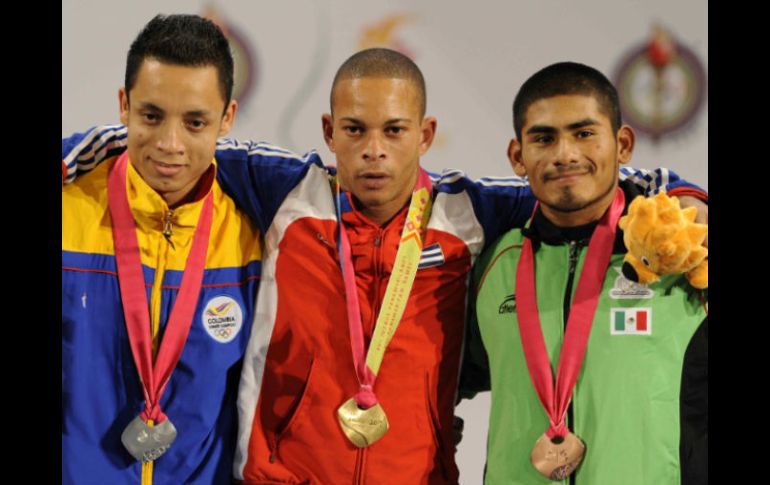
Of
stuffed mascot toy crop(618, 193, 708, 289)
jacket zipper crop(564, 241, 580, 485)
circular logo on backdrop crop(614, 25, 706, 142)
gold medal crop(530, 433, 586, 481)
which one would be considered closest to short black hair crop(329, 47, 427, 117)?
jacket zipper crop(564, 241, 580, 485)

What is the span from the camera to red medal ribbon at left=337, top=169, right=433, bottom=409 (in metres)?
2.22

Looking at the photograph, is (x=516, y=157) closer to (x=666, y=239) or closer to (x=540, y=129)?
(x=540, y=129)

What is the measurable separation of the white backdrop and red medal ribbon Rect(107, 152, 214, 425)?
3.13ft

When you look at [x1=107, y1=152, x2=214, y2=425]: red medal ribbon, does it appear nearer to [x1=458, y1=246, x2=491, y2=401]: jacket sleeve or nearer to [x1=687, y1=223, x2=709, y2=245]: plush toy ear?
[x1=458, y1=246, x2=491, y2=401]: jacket sleeve

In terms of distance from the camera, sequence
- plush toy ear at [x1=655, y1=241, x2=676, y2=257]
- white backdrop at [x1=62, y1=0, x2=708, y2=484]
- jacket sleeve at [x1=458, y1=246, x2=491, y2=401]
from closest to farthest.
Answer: plush toy ear at [x1=655, y1=241, x2=676, y2=257] → jacket sleeve at [x1=458, y1=246, x2=491, y2=401] → white backdrop at [x1=62, y1=0, x2=708, y2=484]

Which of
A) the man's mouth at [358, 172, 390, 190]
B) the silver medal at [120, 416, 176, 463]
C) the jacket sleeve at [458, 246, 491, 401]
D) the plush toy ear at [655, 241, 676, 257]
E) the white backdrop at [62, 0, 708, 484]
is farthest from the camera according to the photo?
the white backdrop at [62, 0, 708, 484]

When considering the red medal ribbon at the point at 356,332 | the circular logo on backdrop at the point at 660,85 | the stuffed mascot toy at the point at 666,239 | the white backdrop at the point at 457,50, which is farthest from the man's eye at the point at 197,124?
the circular logo on backdrop at the point at 660,85

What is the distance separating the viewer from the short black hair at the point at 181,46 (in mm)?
2232

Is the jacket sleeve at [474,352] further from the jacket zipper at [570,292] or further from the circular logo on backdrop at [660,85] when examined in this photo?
the circular logo on backdrop at [660,85]

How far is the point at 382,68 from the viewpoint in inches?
92.0

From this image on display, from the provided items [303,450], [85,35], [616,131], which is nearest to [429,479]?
[303,450]

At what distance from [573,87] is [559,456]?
3.09 ft

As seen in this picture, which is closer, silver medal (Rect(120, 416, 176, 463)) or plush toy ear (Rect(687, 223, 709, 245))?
plush toy ear (Rect(687, 223, 709, 245))

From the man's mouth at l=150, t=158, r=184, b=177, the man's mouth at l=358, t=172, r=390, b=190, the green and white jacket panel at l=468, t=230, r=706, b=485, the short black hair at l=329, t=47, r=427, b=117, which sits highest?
the short black hair at l=329, t=47, r=427, b=117
